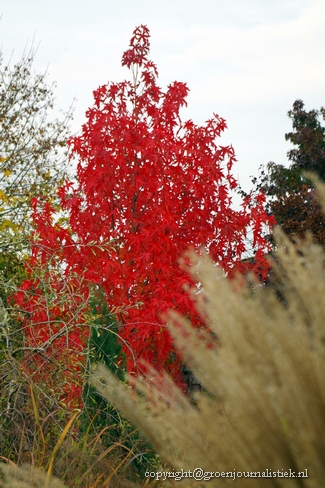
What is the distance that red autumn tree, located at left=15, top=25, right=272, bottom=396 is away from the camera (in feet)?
24.9

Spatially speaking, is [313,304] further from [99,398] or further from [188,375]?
[188,375]

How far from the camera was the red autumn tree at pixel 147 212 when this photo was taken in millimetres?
7578

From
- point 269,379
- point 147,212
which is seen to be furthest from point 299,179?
point 269,379

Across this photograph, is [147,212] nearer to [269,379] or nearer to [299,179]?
[269,379]

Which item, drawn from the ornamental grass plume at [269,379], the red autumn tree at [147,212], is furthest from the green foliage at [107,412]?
the ornamental grass plume at [269,379]

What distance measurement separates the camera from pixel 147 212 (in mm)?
8039

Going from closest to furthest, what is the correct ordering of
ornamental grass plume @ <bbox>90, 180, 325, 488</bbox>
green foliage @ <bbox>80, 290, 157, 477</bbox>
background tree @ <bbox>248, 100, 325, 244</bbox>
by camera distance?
1. ornamental grass plume @ <bbox>90, 180, 325, 488</bbox>
2. green foliage @ <bbox>80, 290, 157, 477</bbox>
3. background tree @ <bbox>248, 100, 325, 244</bbox>

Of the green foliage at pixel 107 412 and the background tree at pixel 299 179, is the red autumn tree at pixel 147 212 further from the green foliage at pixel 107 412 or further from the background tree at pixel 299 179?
the background tree at pixel 299 179

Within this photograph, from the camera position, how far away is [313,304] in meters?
1.56

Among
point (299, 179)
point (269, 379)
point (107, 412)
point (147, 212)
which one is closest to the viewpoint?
point (269, 379)

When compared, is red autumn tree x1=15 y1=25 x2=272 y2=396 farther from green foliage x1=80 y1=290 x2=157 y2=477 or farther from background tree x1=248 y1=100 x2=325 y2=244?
background tree x1=248 y1=100 x2=325 y2=244

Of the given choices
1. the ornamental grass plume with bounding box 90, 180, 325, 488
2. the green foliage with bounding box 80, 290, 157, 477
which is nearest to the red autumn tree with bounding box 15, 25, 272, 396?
the green foliage with bounding box 80, 290, 157, 477

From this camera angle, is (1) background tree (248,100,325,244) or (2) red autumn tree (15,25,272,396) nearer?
(2) red autumn tree (15,25,272,396)

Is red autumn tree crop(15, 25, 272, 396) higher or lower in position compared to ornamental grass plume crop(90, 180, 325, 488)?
higher
